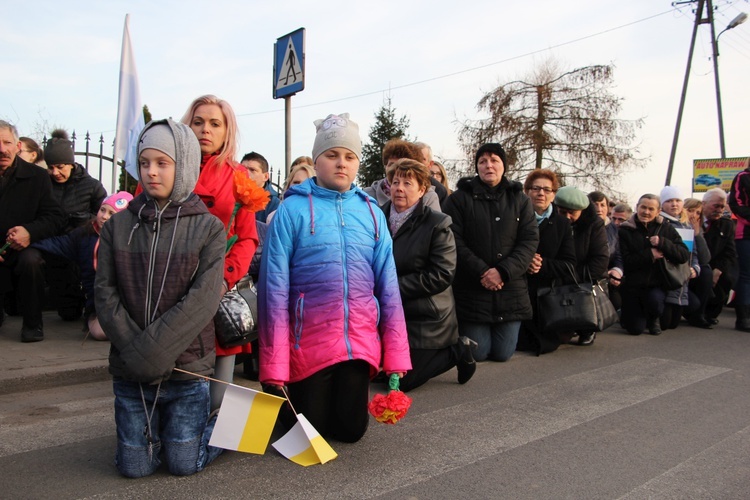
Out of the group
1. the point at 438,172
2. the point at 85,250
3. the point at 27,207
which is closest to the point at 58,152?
the point at 27,207

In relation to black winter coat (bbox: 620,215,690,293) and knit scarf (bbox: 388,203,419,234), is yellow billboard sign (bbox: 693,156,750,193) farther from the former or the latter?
knit scarf (bbox: 388,203,419,234)

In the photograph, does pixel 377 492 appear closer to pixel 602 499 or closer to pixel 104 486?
pixel 602 499

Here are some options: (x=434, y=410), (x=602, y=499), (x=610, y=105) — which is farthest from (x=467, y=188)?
(x=610, y=105)

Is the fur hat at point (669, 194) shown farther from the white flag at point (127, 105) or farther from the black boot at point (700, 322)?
the white flag at point (127, 105)

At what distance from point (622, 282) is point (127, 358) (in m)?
6.89

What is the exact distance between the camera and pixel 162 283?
10.2 feet

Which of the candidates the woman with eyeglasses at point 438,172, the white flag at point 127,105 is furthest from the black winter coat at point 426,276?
the white flag at point 127,105

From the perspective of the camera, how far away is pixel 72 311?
7.17m

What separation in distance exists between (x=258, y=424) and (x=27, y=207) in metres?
4.23

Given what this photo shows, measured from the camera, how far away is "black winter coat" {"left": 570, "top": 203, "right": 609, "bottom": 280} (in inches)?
277

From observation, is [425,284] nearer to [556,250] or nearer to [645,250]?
[556,250]

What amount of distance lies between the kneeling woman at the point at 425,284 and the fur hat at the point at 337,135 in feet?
4.82

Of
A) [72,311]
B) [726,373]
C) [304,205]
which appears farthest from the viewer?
[72,311]

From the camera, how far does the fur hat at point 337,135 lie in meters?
3.72
